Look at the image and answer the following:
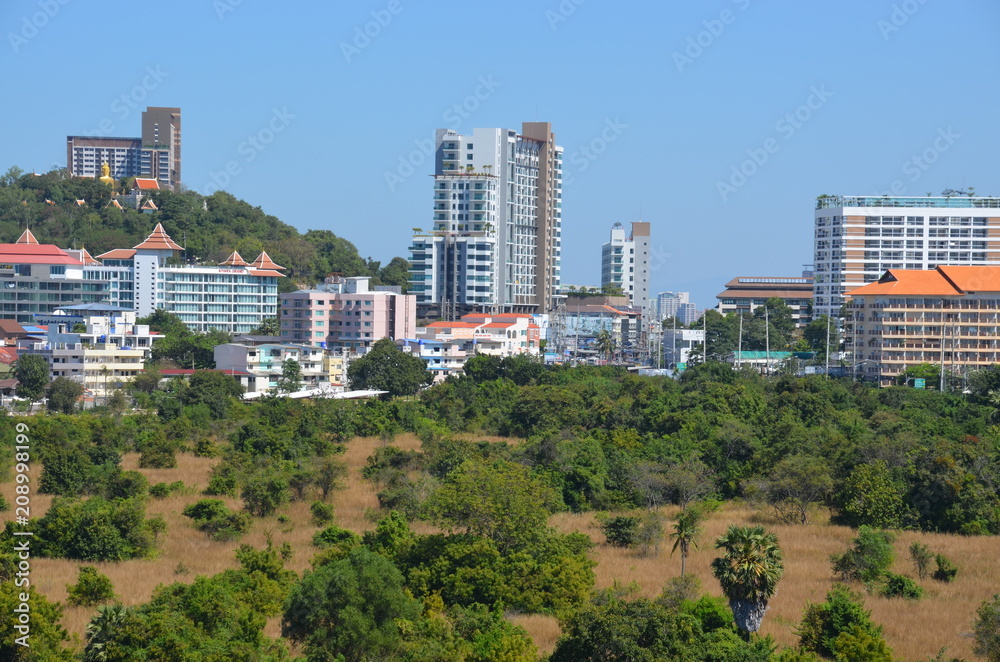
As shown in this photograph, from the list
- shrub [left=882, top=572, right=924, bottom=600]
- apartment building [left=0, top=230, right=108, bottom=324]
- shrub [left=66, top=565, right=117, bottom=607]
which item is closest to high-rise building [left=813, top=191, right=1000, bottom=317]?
apartment building [left=0, top=230, right=108, bottom=324]

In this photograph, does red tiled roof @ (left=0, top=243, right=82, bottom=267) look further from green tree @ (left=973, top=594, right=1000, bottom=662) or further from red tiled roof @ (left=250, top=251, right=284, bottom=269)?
green tree @ (left=973, top=594, right=1000, bottom=662)

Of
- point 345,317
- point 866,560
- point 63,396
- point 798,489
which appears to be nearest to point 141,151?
point 345,317

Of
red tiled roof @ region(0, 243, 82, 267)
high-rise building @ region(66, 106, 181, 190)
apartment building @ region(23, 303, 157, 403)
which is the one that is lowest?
apartment building @ region(23, 303, 157, 403)

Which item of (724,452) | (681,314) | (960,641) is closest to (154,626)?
(960,641)

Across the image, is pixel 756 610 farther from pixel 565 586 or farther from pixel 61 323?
pixel 61 323

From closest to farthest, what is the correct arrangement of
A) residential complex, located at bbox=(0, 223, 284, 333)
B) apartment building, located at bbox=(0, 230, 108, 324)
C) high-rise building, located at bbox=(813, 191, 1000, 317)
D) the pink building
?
the pink building, apartment building, located at bbox=(0, 230, 108, 324), residential complex, located at bbox=(0, 223, 284, 333), high-rise building, located at bbox=(813, 191, 1000, 317)
